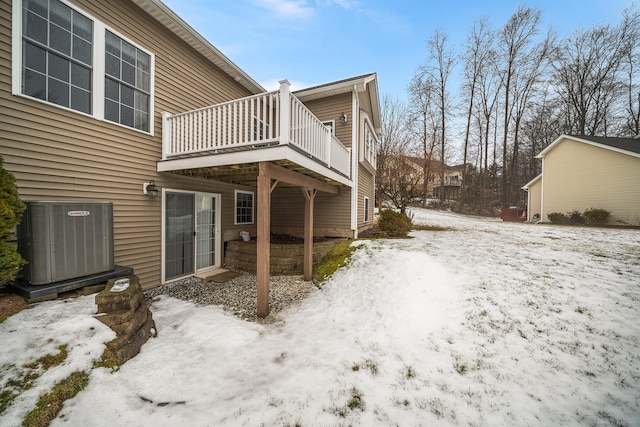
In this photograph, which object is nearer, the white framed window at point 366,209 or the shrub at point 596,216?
the white framed window at point 366,209

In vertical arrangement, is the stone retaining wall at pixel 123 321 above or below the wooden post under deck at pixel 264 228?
below

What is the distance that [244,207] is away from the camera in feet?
26.2

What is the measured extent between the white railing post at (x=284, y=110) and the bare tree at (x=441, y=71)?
21.4 meters

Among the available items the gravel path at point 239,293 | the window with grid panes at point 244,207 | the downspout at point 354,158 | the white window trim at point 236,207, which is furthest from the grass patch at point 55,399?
the downspout at point 354,158

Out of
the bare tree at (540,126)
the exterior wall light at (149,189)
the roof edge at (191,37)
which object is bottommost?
the exterior wall light at (149,189)

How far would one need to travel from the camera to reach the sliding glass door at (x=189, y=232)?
5.53 meters

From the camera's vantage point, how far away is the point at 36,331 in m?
2.41

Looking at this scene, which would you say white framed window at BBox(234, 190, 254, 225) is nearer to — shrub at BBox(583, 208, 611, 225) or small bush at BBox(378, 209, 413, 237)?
small bush at BBox(378, 209, 413, 237)

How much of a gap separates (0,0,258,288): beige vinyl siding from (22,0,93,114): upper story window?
0.18 metres

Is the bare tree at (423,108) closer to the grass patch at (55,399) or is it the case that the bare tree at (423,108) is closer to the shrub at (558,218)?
the shrub at (558,218)

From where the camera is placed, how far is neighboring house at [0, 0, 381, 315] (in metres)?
3.54

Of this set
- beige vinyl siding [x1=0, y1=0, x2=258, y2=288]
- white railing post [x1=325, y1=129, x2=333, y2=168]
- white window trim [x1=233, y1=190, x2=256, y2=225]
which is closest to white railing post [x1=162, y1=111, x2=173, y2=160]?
beige vinyl siding [x1=0, y1=0, x2=258, y2=288]

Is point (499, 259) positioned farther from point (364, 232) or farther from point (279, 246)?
point (279, 246)

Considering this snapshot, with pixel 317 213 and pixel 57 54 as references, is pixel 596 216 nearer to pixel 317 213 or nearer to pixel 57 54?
pixel 317 213
